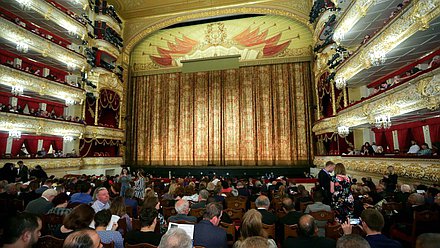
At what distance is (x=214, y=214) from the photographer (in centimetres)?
332

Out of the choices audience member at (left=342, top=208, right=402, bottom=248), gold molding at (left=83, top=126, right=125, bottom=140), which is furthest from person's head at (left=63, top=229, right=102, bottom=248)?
gold molding at (left=83, top=126, right=125, bottom=140)

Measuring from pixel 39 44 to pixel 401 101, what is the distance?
54.3 feet

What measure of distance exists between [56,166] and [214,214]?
13.3m

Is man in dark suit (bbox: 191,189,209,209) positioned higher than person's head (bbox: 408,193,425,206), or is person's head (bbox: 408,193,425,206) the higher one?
person's head (bbox: 408,193,425,206)

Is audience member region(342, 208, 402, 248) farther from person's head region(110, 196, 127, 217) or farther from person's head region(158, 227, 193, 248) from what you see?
person's head region(110, 196, 127, 217)

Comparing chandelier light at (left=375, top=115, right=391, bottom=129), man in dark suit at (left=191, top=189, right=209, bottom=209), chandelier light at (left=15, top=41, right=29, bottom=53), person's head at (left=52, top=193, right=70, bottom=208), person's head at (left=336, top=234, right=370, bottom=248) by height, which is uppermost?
chandelier light at (left=15, top=41, right=29, bottom=53)

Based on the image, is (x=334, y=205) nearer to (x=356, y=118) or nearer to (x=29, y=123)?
(x=356, y=118)

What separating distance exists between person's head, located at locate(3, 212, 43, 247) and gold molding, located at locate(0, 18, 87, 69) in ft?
43.1

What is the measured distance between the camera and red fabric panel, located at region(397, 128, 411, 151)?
39.7ft

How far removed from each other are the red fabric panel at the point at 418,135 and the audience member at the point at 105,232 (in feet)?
43.5

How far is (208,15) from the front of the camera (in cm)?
1923

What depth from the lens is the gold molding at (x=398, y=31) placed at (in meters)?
6.28

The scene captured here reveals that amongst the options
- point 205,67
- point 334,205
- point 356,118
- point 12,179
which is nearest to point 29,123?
point 12,179

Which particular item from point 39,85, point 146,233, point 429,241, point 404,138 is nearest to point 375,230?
point 429,241
